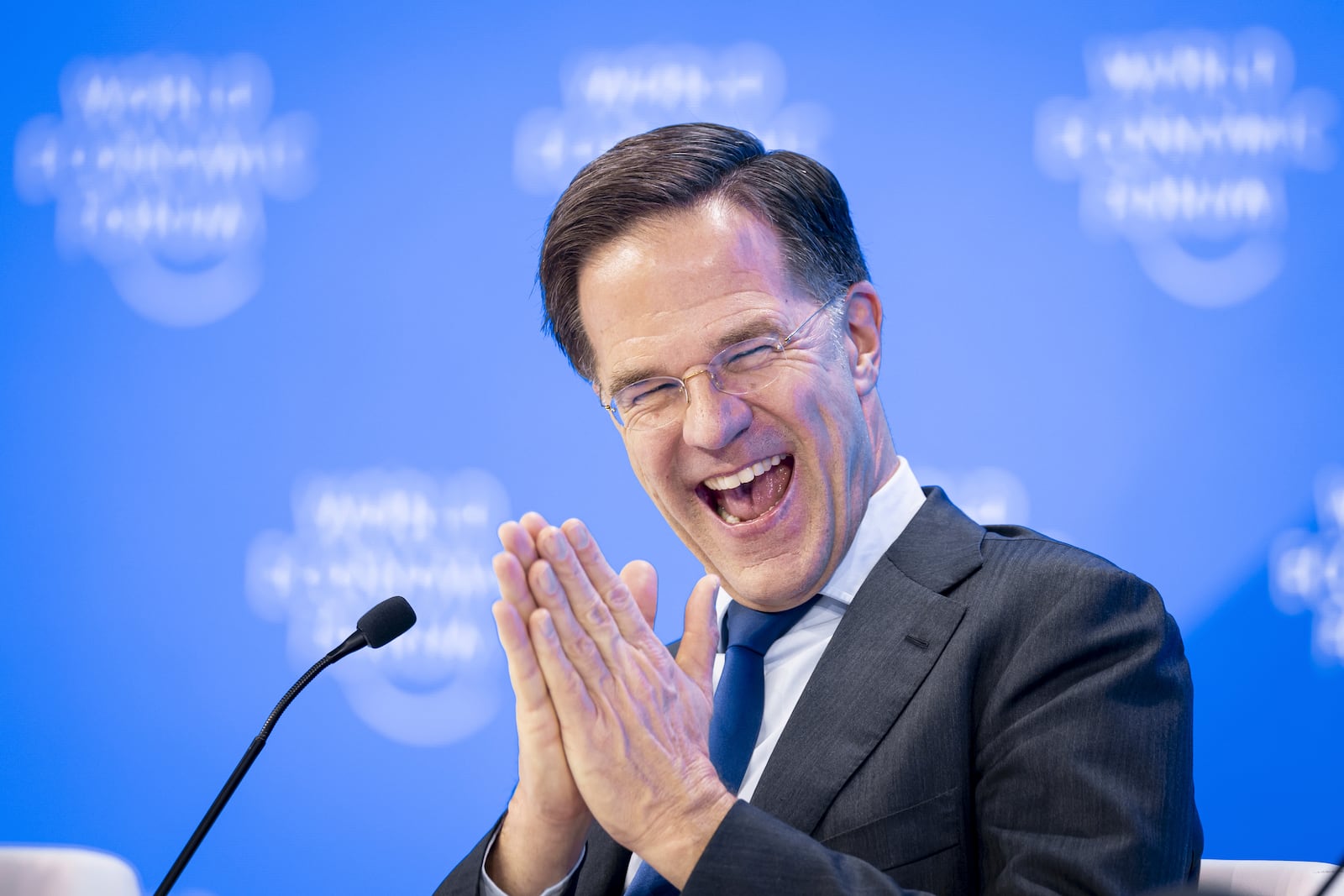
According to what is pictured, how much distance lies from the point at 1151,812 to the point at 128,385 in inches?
112

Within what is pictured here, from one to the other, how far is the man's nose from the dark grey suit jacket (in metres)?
0.27

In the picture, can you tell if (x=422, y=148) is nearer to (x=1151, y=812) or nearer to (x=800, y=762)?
(x=800, y=762)

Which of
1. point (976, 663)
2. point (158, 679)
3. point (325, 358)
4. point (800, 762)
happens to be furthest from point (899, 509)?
point (158, 679)

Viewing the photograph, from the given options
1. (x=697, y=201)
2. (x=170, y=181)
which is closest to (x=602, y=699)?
(x=697, y=201)

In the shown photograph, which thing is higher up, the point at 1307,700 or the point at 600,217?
the point at 600,217

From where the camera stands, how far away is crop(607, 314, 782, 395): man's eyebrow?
1.65 m

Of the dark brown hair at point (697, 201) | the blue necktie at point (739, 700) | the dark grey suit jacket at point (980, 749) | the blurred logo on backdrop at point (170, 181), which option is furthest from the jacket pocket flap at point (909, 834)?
the blurred logo on backdrop at point (170, 181)

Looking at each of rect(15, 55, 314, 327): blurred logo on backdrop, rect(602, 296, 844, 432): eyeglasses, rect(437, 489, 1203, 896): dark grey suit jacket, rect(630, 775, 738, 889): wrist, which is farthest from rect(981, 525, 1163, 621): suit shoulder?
rect(15, 55, 314, 327): blurred logo on backdrop

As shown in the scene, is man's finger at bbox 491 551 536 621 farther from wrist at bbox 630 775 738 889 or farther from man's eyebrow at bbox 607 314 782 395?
man's eyebrow at bbox 607 314 782 395

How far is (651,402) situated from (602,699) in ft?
1.94

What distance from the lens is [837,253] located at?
1831 mm

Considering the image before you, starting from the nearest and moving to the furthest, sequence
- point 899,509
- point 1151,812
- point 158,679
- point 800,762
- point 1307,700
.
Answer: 1. point 1151,812
2. point 800,762
3. point 899,509
4. point 1307,700
5. point 158,679

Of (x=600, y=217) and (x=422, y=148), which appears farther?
(x=422, y=148)

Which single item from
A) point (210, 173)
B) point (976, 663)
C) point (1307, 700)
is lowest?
point (1307, 700)
